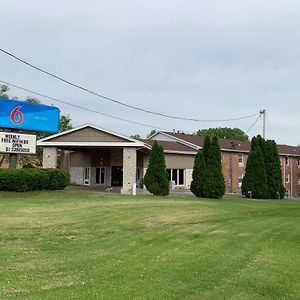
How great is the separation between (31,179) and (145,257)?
67.0ft

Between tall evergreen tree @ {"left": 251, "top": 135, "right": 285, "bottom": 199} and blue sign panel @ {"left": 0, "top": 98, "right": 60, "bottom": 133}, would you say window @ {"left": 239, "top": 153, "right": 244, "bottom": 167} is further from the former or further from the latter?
blue sign panel @ {"left": 0, "top": 98, "right": 60, "bottom": 133}

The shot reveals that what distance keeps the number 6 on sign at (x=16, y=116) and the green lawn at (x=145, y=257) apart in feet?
45.2

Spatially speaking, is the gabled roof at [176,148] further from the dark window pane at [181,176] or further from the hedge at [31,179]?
the hedge at [31,179]

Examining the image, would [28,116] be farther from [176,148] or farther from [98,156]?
[176,148]

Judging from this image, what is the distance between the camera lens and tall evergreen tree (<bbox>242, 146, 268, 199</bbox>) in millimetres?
37219

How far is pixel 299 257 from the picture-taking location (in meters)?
9.55

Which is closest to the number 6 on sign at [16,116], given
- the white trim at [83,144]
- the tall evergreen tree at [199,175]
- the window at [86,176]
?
the white trim at [83,144]

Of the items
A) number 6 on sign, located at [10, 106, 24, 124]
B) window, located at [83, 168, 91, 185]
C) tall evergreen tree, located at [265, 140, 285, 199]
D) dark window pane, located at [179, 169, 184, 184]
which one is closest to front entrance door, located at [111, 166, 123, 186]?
window, located at [83, 168, 91, 185]

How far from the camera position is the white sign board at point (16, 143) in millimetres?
28422

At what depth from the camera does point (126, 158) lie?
112 ft

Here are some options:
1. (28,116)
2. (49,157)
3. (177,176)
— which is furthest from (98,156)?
(28,116)

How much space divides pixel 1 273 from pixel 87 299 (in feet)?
7.36

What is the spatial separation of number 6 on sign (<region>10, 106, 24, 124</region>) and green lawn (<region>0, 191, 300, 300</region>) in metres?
13.8

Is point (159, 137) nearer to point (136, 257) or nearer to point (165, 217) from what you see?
point (165, 217)
